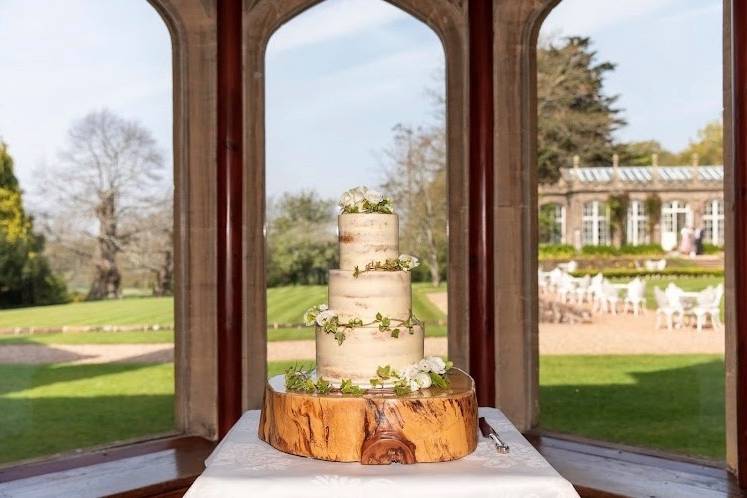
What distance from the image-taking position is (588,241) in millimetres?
4648

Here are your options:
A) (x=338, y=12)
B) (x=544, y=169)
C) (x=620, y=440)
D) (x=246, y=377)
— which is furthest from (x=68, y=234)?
(x=620, y=440)

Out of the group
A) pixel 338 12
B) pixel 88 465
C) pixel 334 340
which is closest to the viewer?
pixel 334 340

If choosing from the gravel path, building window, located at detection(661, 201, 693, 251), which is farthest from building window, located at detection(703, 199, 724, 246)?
the gravel path

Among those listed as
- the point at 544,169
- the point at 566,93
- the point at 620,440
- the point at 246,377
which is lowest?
the point at 620,440

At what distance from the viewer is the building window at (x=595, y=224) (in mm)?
4621

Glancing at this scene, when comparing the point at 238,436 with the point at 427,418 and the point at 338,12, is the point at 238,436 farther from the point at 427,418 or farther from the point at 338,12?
the point at 338,12

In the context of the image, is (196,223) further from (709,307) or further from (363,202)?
(709,307)

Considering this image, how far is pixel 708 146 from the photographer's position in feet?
13.7

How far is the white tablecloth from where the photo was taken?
1987mm

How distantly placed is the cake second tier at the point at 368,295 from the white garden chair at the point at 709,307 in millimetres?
2492

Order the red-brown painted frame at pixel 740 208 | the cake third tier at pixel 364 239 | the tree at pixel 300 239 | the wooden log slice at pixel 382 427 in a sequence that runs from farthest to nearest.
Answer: the tree at pixel 300 239 < the red-brown painted frame at pixel 740 208 < the cake third tier at pixel 364 239 < the wooden log slice at pixel 382 427

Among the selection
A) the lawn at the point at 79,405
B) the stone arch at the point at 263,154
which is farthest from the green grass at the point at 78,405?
the stone arch at the point at 263,154

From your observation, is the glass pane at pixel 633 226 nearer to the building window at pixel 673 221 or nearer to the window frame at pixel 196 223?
the building window at pixel 673 221

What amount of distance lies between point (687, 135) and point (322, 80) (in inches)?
87.5
